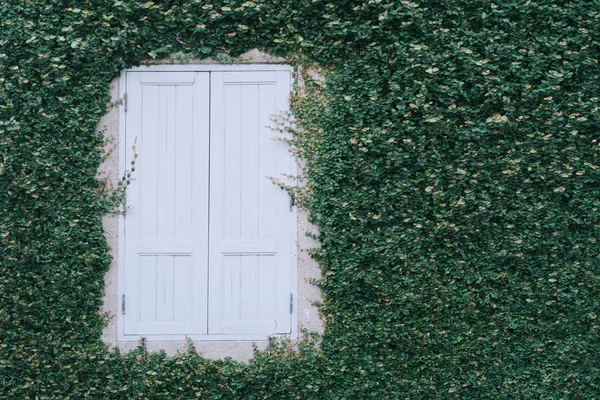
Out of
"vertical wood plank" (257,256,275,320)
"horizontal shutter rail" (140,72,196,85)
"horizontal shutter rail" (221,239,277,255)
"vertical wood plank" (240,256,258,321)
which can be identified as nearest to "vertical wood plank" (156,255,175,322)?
"horizontal shutter rail" (221,239,277,255)

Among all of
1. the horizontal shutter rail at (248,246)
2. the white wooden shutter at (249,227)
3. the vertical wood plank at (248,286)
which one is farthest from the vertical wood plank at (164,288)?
the vertical wood plank at (248,286)

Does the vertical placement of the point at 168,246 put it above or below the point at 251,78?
below

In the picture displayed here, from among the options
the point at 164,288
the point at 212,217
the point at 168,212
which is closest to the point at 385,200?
the point at 212,217

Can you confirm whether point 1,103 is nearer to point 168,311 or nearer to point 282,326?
point 168,311

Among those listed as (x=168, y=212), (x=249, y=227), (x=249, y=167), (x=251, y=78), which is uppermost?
(x=251, y=78)

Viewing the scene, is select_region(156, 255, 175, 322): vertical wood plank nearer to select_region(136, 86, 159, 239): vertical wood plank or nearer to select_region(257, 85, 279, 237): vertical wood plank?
select_region(136, 86, 159, 239): vertical wood plank

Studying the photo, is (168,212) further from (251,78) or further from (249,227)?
(251,78)

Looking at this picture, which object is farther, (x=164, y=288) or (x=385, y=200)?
(x=164, y=288)

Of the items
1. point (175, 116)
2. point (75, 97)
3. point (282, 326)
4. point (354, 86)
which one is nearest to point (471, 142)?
point (354, 86)
